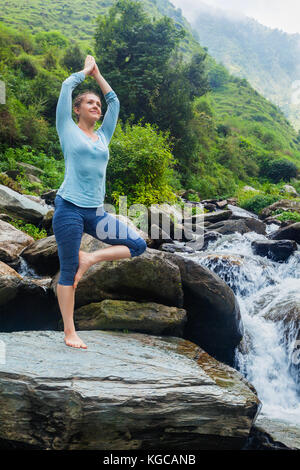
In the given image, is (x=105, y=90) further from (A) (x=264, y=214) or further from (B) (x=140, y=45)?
(B) (x=140, y=45)

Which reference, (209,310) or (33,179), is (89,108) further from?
(33,179)

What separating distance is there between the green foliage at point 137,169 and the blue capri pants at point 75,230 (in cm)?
961

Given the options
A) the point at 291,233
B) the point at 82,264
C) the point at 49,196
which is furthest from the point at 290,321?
the point at 49,196

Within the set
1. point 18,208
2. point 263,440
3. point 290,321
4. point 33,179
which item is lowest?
point 263,440

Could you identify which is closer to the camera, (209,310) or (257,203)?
(209,310)

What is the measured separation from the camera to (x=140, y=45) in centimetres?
2331

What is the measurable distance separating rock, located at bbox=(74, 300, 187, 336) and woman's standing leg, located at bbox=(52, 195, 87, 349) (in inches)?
58.8

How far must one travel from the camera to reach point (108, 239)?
3502mm

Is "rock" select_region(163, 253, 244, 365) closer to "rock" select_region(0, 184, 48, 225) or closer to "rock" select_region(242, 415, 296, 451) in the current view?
"rock" select_region(242, 415, 296, 451)

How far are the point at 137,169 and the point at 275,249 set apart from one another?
580 cm

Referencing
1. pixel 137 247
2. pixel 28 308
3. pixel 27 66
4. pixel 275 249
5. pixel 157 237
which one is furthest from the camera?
pixel 27 66

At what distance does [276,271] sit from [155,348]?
230 inches

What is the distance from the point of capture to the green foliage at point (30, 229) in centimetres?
911
